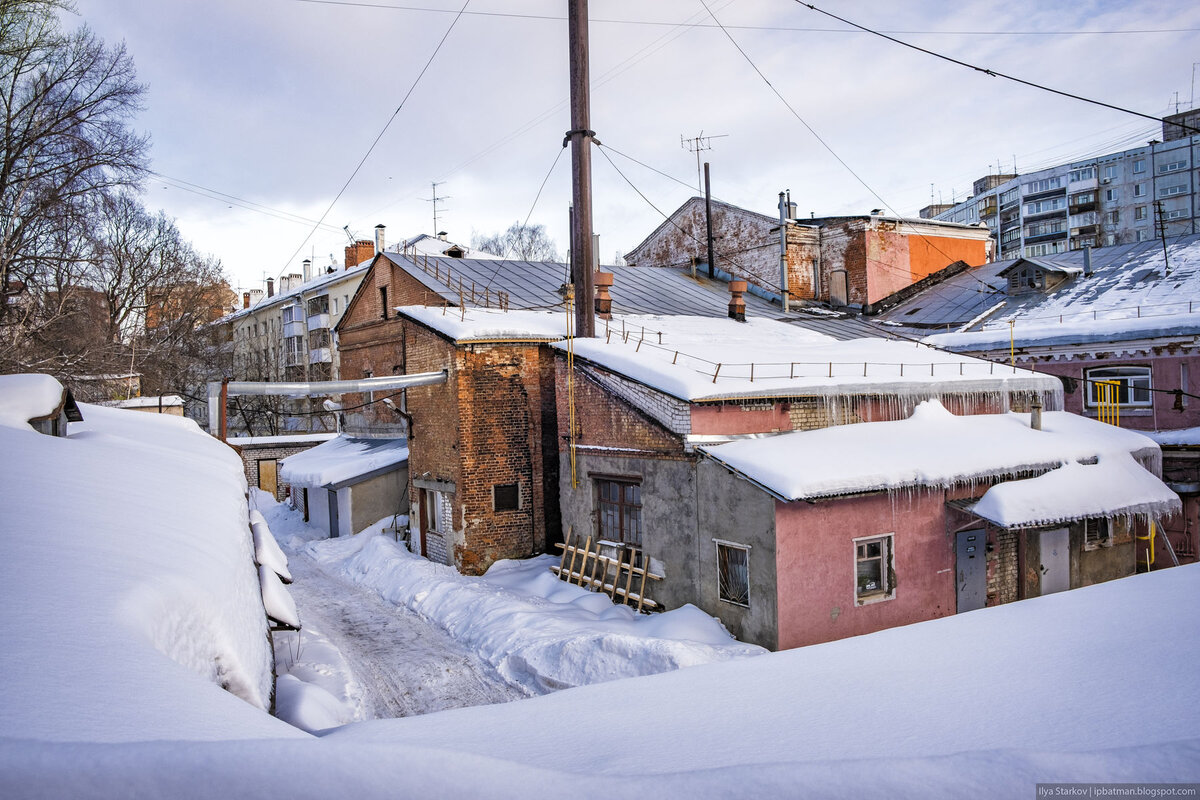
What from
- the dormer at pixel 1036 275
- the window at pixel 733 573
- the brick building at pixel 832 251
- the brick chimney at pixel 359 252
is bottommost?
the window at pixel 733 573

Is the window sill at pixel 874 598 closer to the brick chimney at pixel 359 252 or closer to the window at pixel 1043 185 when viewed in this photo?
the brick chimney at pixel 359 252

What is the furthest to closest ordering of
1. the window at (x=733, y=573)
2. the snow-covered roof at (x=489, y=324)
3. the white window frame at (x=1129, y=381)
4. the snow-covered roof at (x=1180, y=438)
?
the white window frame at (x=1129, y=381), the snow-covered roof at (x=1180, y=438), the snow-covered roof at (x=489, y=324), the window at (x=733, y=573)

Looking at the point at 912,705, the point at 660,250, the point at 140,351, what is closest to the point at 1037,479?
the point at 912,705

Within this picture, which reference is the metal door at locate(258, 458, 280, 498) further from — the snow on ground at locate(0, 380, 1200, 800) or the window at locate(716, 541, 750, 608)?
the snow on ground at locate(0, 380, 1200, 800)

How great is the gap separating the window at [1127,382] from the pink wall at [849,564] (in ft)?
27.1

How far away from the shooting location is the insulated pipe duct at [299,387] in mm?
12195

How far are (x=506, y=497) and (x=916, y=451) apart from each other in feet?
24.7

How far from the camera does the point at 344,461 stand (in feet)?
61.9

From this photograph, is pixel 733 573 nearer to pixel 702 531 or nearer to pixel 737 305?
pixel 702 531

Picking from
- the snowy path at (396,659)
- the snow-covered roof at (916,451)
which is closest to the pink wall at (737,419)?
the snow-covered roof at (916,451)

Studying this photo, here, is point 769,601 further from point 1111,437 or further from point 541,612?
point 1111,437

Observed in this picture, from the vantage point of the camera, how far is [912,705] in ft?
11.7

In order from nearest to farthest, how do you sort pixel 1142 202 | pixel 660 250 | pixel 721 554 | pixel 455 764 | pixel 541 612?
1. pixel 455 764
2. pixel 721 554
3. pixel 541 612
4. pixel 660 250
5. pixel 1142 202

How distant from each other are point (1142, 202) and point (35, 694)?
65818mm
